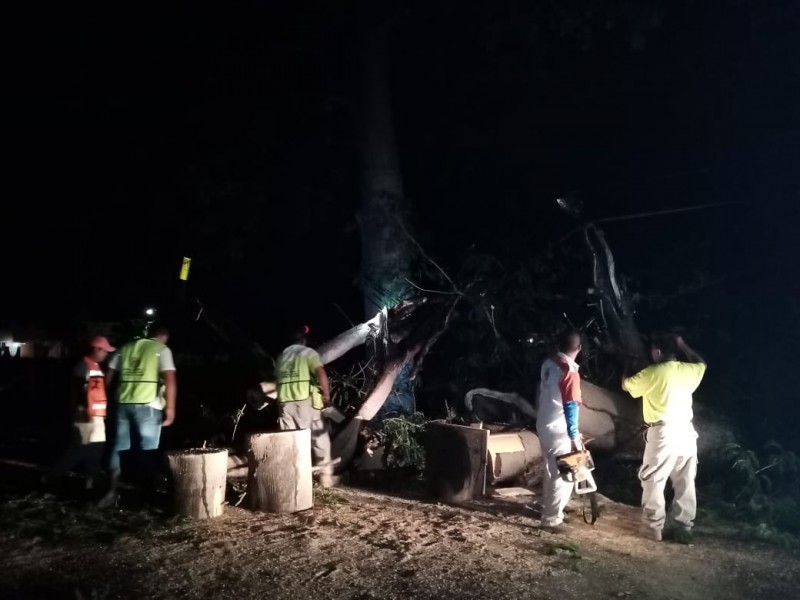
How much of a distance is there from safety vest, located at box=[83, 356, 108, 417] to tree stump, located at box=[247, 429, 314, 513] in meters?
1.76

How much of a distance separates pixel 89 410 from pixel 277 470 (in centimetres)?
212

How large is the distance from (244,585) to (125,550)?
3.92ft

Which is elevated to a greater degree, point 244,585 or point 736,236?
point 736,236

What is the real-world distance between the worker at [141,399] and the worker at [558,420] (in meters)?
3.47

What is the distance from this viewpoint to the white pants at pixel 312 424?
7723 millimetres

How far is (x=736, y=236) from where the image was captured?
11922 mm

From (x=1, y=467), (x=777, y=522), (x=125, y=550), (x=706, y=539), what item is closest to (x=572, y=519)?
(x=706, y=539)

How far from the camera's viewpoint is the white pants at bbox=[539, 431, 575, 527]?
6.41 m

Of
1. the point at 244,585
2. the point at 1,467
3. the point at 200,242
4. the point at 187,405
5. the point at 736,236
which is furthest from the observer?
the point at 200,242

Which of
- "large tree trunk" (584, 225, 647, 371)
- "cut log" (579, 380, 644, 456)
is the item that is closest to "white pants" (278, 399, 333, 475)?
"cut log" (579, 380, 644, 456)

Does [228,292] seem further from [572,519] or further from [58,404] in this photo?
[572,519]

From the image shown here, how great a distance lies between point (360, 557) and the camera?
216 inches

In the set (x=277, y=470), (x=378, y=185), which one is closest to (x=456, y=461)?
(x=277, y=470)

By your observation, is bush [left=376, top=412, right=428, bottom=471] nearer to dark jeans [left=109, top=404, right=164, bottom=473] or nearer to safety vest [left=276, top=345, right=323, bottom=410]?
safety vest [left=276, top=345, right=323, bottom=410]
